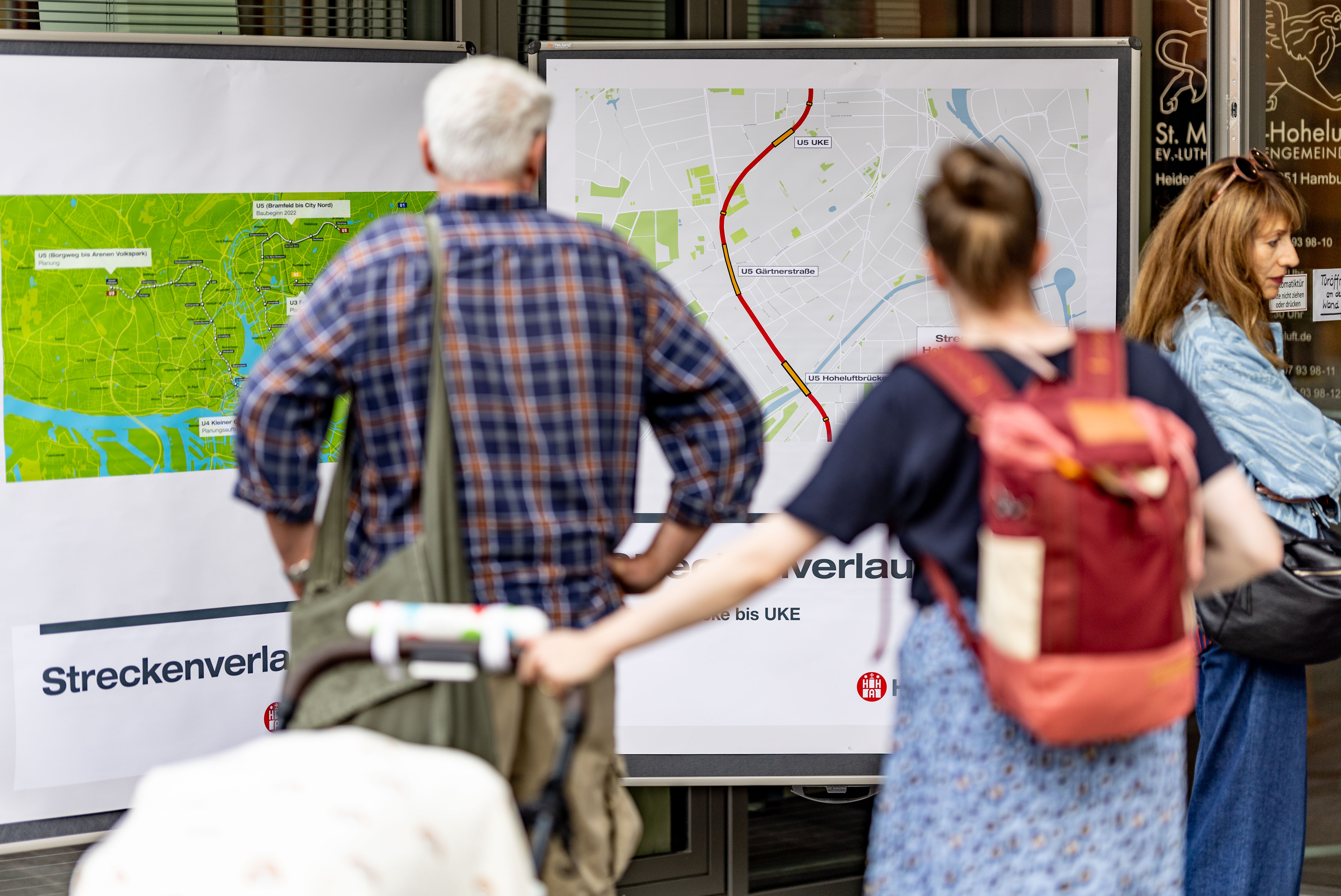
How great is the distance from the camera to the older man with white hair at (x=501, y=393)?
197cm

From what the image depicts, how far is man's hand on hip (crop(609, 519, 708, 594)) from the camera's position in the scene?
2186 mm

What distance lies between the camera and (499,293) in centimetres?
200

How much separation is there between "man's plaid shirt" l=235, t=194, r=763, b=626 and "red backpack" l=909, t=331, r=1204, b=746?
54 centimetres

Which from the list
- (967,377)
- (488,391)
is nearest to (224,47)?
(488,391)

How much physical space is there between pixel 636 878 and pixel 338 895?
290cm

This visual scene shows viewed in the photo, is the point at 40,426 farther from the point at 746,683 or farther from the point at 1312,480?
the point at 1312,480

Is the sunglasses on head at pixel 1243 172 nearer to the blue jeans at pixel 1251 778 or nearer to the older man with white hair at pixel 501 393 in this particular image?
the blue jeans at pixel 1251 778

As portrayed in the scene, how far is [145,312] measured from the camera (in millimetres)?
3332

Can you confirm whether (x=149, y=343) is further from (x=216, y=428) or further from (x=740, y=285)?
(x=740, y=285)

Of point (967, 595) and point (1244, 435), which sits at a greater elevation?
point (1244, 435)

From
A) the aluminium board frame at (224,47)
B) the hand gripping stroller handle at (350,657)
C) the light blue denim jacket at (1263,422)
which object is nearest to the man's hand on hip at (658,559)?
the hand gripping stroller handle at (350,657)

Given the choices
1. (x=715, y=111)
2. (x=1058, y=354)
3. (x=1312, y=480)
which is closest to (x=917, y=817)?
(x=1058, y=354)

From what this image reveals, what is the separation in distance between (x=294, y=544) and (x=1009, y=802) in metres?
1.09

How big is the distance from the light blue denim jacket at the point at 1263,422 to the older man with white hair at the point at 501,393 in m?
1.48
